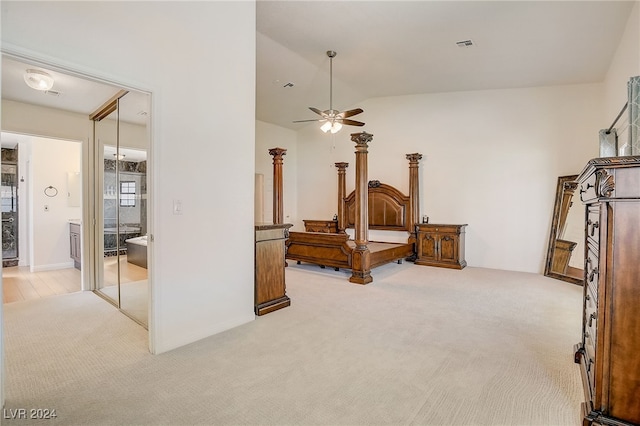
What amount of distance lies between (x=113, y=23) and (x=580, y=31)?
5.00m

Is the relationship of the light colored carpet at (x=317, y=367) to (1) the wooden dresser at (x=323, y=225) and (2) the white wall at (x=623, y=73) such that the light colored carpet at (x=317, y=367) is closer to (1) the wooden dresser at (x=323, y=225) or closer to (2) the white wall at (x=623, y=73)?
(2) the white wall at (x=623, y=73)

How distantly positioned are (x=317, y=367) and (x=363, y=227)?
115 inches

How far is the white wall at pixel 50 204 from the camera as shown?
5.64m

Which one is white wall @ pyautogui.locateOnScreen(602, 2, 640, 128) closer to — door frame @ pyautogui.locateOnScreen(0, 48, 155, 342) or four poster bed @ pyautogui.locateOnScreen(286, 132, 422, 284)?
four poster bed @ pyautogui.locateOnScreen(286, 132, 422, 284)

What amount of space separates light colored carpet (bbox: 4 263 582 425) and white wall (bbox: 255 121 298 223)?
170 inches

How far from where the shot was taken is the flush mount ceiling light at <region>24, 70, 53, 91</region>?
9.48 feet

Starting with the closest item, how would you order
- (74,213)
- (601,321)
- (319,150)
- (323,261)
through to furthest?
(601,321), (323,261), (74,213), (319,150)

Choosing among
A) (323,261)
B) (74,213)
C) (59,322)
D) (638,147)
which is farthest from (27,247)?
(638,147)

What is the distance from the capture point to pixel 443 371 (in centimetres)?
223

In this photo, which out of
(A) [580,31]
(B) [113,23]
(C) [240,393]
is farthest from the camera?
(A) [580,31]

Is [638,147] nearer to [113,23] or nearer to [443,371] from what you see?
[443,371]

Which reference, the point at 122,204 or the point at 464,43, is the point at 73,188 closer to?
the point at 122,204

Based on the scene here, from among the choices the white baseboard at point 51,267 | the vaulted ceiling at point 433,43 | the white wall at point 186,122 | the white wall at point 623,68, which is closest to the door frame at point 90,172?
the white wall at point 186,122

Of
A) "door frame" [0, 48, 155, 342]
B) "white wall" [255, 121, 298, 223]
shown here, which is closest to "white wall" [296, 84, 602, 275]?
"white wall" [255, 121, 298, 223]
